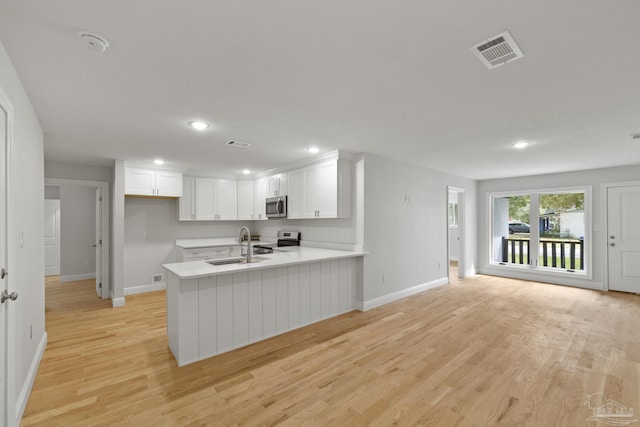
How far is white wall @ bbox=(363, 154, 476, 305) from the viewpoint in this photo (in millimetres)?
4434

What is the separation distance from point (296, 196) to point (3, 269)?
3704mm

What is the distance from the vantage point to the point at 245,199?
647 cm

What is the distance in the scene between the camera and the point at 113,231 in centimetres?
477

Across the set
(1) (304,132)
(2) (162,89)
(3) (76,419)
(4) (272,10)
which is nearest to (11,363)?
(3) (76,419)

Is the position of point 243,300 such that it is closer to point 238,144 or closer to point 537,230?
point 238,144

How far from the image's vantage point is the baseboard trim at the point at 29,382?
198 centimetres

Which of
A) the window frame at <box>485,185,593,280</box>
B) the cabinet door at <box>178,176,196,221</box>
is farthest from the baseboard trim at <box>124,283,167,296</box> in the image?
the window frame at <box>485,185,593,280</box>

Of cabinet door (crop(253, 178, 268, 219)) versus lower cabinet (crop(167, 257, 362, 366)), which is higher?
cabinet door (crop(253, 178, 268, 219))

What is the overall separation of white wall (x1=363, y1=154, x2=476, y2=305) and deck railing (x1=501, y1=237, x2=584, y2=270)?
7.66 ft

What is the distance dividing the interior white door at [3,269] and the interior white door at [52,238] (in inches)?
266

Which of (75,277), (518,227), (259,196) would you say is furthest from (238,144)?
(518,227)

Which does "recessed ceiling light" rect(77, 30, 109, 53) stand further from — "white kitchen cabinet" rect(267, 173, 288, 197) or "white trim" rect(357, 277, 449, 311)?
"white trim" rect(357, 277, 449, 311)

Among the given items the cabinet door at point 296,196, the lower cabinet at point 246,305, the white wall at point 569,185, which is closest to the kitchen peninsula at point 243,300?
the lower cabinet at point 246,305

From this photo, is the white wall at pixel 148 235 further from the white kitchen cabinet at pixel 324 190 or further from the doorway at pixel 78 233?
the white kitchen cabinet at pixel 324 190
